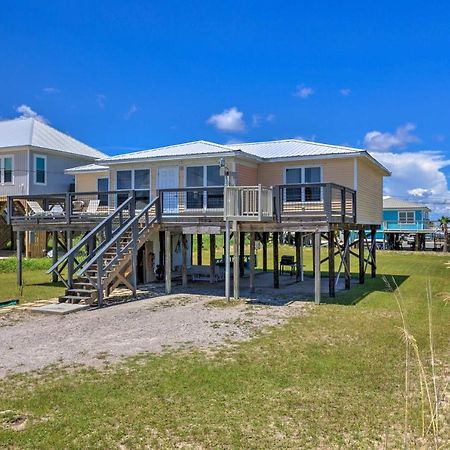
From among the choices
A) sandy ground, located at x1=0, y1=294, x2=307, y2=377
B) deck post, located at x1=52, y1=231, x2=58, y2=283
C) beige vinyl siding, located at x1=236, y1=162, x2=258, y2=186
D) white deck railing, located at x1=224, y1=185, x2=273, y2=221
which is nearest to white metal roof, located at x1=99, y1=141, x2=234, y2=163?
beige vinyl siding, located at x1=236, y1=162, x2=258, y2=186

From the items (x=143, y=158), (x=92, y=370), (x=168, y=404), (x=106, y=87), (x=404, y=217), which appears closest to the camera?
(x=168, y=404)

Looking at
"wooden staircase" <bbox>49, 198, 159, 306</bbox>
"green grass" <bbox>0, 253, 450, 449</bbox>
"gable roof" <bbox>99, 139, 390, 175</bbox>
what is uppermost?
"gable roof" <bbox>99, 139, 390, 175</bbox>

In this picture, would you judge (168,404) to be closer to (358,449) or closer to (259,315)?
(358,449)

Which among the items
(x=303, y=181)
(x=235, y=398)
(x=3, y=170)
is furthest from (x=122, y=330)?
(x=3, y=170)

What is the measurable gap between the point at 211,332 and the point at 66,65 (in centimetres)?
2167

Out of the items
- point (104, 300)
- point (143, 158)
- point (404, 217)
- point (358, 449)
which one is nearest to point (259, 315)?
point (104, 300)

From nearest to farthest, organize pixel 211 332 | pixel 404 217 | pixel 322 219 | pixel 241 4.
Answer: pixel 211 332 < pixel 322 219 < pixel 241 4 < pixel 404 217

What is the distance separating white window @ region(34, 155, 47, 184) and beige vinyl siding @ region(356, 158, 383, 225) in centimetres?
1897

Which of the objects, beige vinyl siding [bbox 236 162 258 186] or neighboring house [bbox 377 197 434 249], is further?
neighboring house [bbox 377 197 434 249]

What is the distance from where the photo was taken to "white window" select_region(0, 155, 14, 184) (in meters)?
28.2

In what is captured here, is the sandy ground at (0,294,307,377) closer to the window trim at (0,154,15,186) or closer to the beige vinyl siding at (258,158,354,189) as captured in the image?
the beige vinyl siding at (258,158,354,189)

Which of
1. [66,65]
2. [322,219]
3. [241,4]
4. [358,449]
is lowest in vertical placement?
[358,449]

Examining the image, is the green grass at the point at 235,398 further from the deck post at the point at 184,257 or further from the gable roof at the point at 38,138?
the gable roof at the point at 38,138

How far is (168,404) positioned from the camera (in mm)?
5637
